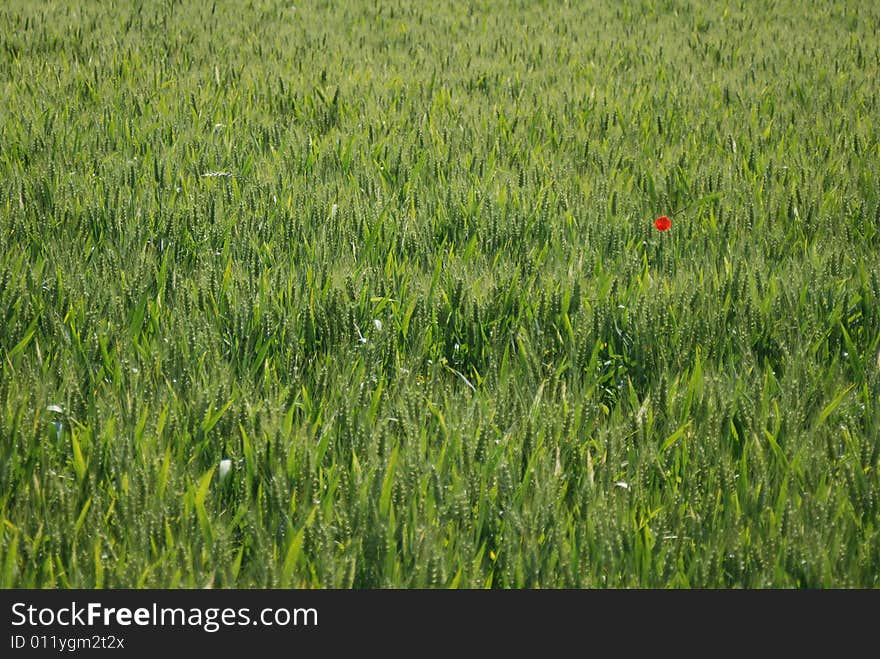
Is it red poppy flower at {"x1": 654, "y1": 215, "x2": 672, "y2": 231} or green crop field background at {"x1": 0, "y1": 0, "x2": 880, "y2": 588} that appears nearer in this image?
green crop field background at {"x1": 0, "y1": 0, "x2": 880, "y2": 588}

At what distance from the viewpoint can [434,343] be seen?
2020 millimetres

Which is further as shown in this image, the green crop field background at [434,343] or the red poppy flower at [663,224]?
the red poppy flower at [663,224]

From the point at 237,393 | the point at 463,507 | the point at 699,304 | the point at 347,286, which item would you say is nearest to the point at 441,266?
the point at 347,286

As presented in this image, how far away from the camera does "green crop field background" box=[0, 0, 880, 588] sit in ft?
4.40

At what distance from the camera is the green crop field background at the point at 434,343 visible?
1.34m

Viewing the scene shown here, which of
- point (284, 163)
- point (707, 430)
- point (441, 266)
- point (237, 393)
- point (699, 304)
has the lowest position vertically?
point (707, 430)

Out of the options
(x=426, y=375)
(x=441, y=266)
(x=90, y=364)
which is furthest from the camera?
(x=441, y=266)

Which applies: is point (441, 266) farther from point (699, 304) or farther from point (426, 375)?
point (699, 304)

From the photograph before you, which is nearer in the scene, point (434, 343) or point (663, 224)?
point (434, 343)

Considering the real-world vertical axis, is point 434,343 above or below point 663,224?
below

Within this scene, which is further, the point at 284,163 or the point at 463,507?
the point at 284,163

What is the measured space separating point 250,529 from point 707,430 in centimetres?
82
